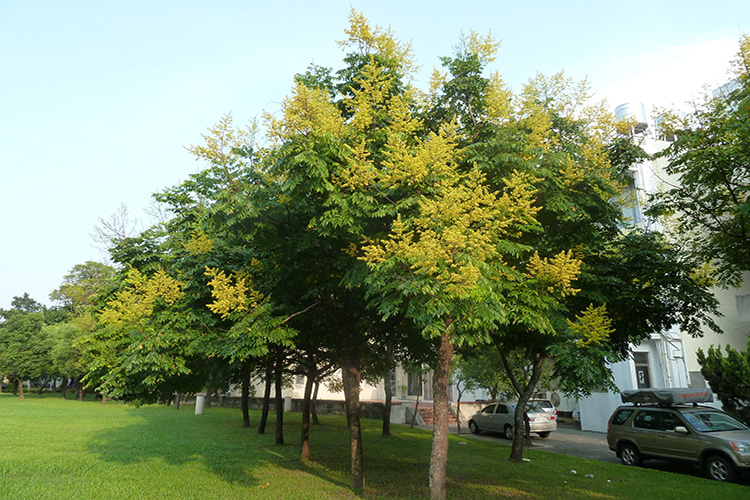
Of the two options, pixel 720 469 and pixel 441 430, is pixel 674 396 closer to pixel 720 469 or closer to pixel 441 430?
pixel 720 469

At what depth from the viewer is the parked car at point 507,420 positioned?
20891mm

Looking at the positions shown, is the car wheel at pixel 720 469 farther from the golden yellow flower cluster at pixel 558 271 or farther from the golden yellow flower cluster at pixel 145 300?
the golden yellow flower cluster at pixel 145 300

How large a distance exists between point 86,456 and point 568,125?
687 inches

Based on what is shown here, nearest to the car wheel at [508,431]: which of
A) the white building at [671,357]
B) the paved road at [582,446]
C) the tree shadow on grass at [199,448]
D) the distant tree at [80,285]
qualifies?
the paved road at [582,446]

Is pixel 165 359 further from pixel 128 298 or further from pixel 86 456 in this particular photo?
pixel 86 456

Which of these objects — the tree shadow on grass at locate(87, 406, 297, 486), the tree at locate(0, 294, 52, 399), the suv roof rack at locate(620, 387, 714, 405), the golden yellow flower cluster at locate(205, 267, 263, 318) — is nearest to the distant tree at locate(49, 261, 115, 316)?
the tree at locate(0, 294, 52, 399)

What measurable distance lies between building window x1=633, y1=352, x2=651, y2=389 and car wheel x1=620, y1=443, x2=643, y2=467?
9.34 metres

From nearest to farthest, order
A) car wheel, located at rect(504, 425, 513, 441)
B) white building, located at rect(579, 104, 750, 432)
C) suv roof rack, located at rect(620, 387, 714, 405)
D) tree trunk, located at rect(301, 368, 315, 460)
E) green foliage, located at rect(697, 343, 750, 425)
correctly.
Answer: suv roof rack, located at rect(620, 387, 714, 405), tree trunk, located at rect(301, 368, 315, 460), green foliage, located at rect(697, 343, 750, 425), car wheel, located at rect(504, 425, 513, 441), white building, located at rect(579, 104, 750, 432)

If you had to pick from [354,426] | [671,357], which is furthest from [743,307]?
[354,426]

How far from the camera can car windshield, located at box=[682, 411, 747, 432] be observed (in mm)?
12374

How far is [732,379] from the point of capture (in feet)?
54.3

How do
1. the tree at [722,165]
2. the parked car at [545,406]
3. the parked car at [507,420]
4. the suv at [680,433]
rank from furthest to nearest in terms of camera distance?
the parked car at [545,406] → the parked car at [507,420] → the suv at [680,433] → the tree at [722,165]

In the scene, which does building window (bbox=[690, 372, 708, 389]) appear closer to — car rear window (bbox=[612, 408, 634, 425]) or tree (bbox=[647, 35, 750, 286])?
car rear window (bbox=[612, 408, 634, 425])

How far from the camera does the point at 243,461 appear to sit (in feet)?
47.4
